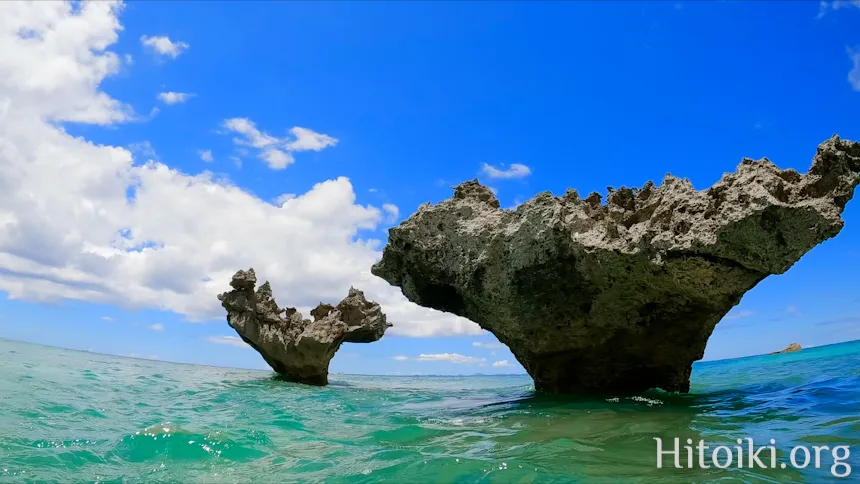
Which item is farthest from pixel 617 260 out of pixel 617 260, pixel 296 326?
pixel 296 326

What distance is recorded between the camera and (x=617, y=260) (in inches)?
328

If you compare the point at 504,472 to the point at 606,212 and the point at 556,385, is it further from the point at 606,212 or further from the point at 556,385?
the point at 556,385

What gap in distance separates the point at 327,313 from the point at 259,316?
8.81ft

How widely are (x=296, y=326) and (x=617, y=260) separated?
14822 mm

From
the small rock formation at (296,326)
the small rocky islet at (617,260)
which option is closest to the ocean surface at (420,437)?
the small rocky islet at (617,260)

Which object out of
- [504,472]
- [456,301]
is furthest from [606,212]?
[504,472]

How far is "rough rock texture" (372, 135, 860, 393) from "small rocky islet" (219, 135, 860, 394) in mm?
22

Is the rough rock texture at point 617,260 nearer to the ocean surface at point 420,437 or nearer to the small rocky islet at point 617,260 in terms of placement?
the small rocky islet at point 617,260

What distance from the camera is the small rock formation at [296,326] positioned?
19766 mm

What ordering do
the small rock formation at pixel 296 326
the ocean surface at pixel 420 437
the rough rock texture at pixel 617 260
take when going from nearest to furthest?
1. the ocean surface at pixel 420 437
2. the rough rock texture at pixel 617 260
3. the small rock formation at pixel 296 326

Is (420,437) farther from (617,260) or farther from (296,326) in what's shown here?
(296,326)

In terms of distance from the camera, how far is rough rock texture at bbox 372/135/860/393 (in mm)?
6859

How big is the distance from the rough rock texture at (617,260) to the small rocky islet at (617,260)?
0.9 inches

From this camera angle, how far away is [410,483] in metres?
4.66
